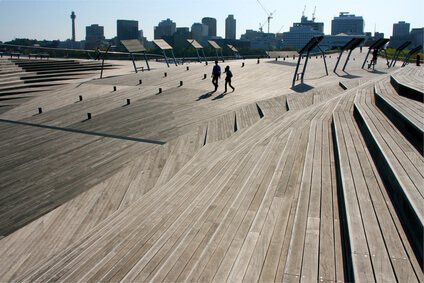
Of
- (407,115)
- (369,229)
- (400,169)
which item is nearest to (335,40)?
(407,115)

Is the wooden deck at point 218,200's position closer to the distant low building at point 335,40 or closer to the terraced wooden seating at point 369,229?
the terraced wooden seating at point 369,229

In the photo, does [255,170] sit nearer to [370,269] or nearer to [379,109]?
[370,269]

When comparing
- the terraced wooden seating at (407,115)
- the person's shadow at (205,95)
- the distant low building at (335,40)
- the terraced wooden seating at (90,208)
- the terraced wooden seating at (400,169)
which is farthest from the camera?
the distant low building at (335,40)

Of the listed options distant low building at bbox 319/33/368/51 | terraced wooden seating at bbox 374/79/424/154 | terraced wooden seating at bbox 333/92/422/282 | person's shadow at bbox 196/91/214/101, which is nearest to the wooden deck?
terraced wooden seating at bbox 333/92/422/282

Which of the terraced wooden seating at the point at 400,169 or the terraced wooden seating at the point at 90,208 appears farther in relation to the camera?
the terraced wooden seating at the point at 90,208

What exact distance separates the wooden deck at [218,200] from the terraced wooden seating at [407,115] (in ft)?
0.55

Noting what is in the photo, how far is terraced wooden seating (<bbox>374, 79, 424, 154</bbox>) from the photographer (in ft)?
17.3

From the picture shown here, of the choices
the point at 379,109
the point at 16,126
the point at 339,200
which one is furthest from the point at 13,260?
the point at 16,126

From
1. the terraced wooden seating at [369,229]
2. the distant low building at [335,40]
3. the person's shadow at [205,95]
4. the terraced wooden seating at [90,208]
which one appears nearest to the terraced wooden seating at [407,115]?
the terraced wooden seating at [369,229]

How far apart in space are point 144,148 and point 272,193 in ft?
17.0

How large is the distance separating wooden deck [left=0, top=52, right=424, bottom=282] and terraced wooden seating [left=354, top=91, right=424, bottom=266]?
23 mm

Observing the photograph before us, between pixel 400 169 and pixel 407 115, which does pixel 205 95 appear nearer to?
pixel 407 115

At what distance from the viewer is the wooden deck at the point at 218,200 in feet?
11.4

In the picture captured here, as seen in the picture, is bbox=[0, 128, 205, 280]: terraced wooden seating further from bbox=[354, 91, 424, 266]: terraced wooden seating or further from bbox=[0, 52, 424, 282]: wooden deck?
bbox=[354, 91, 424, 266]: terraced wooden seating
